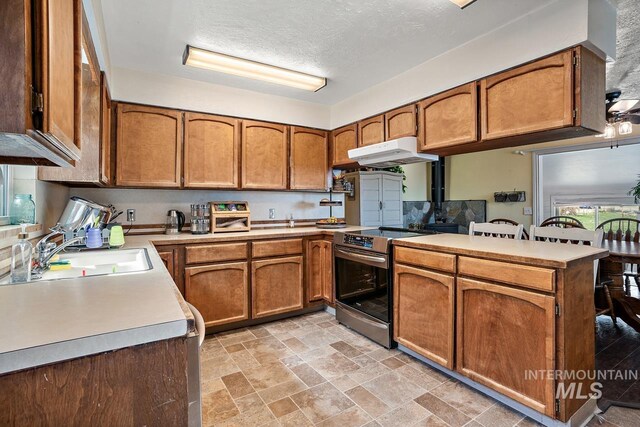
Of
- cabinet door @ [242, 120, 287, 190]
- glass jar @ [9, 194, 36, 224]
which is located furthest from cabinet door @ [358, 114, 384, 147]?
glass jar @ [9, 194, 36, 224]

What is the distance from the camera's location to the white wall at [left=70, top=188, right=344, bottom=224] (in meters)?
2.95

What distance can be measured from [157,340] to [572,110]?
231cm

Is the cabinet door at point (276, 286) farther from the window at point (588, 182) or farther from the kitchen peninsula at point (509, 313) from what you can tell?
the window at point (588, 182)

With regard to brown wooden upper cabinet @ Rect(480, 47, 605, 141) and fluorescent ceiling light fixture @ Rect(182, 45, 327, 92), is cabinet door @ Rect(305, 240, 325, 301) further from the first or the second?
brown wooden upper cabinet @ Rect(480, 47, 605, 141)

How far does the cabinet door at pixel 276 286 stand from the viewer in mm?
3008

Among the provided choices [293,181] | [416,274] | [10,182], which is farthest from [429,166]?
[10,182]

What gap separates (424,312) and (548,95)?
160 cm

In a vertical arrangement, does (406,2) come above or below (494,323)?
above

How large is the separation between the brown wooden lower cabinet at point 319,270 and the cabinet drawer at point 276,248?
0.14 m

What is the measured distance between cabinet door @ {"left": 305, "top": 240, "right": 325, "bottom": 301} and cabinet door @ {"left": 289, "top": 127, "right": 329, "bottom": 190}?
0.72 meters

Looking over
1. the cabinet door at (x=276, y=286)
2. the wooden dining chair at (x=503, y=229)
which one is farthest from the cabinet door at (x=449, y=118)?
the cabinet door at (x=276, y=286)

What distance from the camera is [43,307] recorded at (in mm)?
925

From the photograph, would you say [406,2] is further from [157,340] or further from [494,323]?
[157,340]

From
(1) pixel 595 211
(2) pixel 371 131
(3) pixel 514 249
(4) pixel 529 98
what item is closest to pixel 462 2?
(4) pixel 529 98
